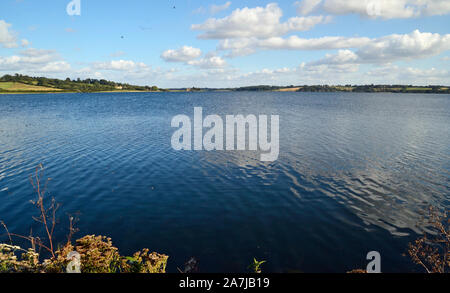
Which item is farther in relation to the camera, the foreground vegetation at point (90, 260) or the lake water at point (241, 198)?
the lake water at point (241, 198)

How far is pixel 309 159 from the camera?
2938cm

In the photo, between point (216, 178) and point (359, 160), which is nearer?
point (216, 178)

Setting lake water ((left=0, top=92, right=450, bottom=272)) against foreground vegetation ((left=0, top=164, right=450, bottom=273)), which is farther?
lake water ((left=0, top=92, right=450, bottom=272))

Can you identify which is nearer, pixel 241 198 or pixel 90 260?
pixel 90 260

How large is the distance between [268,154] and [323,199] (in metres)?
12.3

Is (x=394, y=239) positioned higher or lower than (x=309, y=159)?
lower

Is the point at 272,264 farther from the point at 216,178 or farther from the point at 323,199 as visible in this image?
the point at 216,178

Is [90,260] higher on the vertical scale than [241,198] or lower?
higher
